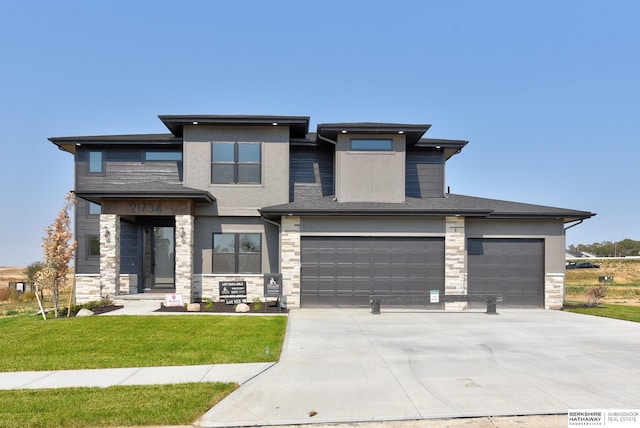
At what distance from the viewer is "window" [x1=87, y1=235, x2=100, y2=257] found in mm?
20609

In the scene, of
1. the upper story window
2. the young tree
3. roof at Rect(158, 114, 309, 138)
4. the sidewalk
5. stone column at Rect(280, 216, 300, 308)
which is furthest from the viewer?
the upper story window

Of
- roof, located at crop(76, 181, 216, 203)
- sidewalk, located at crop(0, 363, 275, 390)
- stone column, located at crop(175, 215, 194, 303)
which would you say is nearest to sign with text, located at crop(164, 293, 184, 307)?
stone column, located at crop(175, 215, 194, 303)

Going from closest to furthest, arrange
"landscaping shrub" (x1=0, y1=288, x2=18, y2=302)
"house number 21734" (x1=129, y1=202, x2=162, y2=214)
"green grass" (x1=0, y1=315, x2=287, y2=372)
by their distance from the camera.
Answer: "green grass" (x1=0, y1=315, x2=287, y2=372), "house number 21734" (x1=129, y1=202, x2=162, y2=214), "landscaping shrub" (x1=0, y1=288, x2=18, y2=302)

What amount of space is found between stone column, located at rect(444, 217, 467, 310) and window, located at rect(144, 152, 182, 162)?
12.3 meters

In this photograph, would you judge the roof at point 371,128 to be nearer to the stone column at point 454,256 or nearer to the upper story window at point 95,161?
the stone column at point 454,256

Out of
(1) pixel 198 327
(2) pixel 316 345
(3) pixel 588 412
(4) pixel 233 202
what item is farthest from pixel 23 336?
(3) pixel 588 412

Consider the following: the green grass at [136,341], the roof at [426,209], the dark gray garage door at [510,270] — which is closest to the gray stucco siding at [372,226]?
the roof at [426,209]

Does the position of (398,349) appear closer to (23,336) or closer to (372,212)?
(372,212)

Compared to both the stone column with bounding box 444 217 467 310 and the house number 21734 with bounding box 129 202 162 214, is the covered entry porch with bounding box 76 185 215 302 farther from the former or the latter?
the stone column with bounding box 444 217 467 310

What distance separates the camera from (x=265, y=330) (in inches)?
475

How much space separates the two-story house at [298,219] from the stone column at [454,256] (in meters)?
0.04

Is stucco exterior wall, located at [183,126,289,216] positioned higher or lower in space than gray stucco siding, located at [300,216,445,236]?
higher

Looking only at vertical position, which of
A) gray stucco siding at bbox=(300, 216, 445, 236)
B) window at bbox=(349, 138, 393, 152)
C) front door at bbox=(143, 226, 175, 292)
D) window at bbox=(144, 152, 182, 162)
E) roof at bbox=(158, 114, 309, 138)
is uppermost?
roof at bbox=(158, 114, 309, 138)

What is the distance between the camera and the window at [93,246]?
20.6 metres
